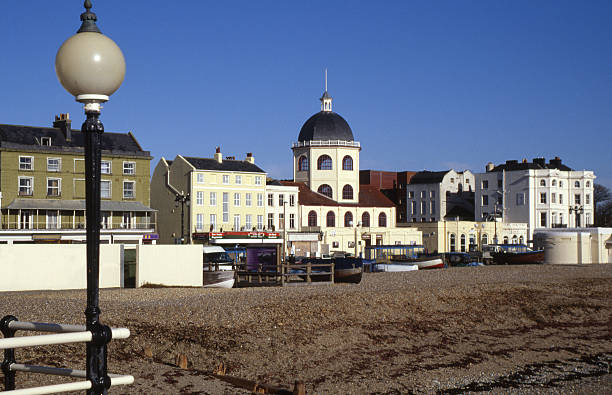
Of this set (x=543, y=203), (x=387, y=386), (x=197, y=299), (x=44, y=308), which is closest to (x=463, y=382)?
(x=387, y=386)

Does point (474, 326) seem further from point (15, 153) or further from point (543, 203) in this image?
point (543, 203)

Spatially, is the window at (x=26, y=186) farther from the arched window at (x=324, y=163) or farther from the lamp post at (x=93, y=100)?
the lamp post at (x=93, y=100)

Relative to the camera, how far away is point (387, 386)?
16.3m

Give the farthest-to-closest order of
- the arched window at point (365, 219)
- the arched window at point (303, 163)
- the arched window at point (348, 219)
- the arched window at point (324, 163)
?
1. the arched window at point (303, 163)
2. the arched window at point (365, 219)
3. the arched window at point (324, 163)
4. the arched window at point (348, 219)

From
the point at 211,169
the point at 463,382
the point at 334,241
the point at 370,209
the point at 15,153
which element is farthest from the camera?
the point at 370,209

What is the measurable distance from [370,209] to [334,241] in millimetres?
8637

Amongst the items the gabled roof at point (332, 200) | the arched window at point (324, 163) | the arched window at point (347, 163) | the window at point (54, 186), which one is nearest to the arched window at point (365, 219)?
the gabled roof at point (332, 200)

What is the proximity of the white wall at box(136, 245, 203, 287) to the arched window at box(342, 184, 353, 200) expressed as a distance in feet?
171

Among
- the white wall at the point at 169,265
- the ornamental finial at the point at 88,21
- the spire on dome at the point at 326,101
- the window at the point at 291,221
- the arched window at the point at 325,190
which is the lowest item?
the white wall at the point at 169,265

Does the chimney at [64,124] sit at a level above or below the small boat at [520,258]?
above

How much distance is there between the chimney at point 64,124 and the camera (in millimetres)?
59531

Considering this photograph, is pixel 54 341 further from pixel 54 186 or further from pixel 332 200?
pixel 332 200

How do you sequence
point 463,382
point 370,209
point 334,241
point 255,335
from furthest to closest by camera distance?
point 370,209 → point 334,241 → point 255,335 → point 463,382

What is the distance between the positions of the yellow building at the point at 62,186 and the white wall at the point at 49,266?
23.0 metres
